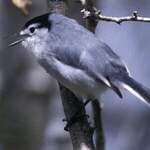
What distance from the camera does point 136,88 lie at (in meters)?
2.92

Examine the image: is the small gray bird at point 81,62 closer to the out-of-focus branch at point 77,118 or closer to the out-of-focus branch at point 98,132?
the out-of-focus branch at point 77,118

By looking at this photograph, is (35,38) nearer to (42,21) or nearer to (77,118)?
(42,21)

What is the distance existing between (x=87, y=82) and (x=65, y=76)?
10cm

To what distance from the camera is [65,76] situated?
3.00m

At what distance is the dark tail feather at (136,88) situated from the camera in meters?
2.88

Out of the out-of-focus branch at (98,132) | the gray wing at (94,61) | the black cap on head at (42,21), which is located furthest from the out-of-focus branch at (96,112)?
the black cap on head at (42,21)

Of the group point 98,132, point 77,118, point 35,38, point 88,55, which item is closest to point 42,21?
point 35,38

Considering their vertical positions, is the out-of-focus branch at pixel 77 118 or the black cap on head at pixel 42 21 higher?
the black cap on head at pixel 42 21

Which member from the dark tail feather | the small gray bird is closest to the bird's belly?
the small gray bird

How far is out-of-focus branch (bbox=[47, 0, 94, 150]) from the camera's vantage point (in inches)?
110

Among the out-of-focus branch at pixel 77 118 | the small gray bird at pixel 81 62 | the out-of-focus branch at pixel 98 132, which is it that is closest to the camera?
the out-of-focus branch at pixel 98 132

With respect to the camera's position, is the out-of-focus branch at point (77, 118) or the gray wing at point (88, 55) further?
the gray wing at point (88, 55)

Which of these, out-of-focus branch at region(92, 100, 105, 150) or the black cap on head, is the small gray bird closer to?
the black cap on head

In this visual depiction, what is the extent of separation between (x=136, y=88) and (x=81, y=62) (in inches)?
10.3
